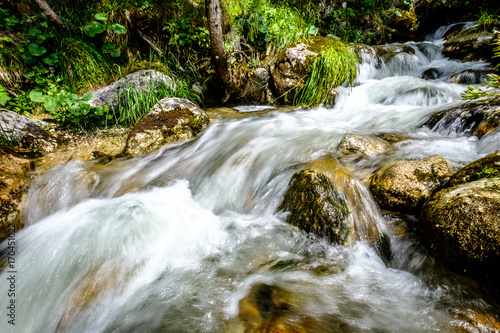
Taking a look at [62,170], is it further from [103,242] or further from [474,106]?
[474,106]

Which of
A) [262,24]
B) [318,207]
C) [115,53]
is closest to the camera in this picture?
[318,207]

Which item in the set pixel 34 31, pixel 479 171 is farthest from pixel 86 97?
pixel 479 171

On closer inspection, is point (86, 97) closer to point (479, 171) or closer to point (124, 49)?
point (124, 49)

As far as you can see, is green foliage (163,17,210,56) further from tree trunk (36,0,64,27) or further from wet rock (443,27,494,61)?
wet rock (443,27,494,61)

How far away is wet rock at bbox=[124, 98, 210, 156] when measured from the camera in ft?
12.7

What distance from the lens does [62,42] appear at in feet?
14.6

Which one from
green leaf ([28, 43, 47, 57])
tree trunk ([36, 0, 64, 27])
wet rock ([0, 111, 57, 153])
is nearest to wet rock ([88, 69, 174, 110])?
wet rock ([0, 111, 57, 153])

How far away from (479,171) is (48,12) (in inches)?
260

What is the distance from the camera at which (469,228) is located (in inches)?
58.4

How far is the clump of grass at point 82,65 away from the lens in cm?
450

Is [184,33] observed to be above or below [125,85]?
above

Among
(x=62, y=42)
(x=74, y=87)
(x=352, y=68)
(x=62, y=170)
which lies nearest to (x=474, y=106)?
(x=352, y=68)

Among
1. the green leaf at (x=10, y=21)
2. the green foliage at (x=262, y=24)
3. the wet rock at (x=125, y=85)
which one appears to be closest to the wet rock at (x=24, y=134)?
the wet rock at (x=125, y=85)

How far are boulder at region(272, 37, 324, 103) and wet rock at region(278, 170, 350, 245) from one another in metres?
3.46
